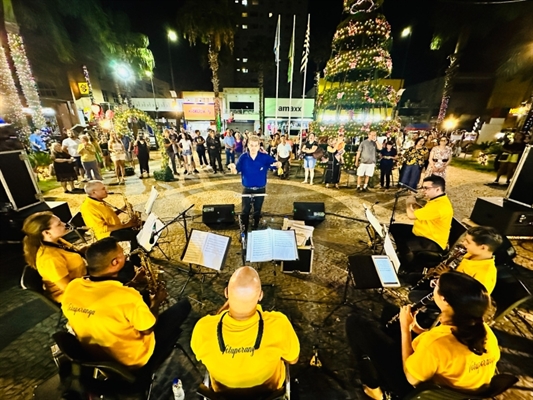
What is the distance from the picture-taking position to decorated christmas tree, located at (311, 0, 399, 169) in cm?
1044

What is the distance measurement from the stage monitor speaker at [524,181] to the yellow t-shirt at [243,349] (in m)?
7.17

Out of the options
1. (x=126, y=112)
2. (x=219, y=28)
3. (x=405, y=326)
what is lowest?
(x=405, y=326)

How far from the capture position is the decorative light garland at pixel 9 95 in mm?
9258

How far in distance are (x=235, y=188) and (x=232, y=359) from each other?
8.60 meters

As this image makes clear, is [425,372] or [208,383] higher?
[425,372]

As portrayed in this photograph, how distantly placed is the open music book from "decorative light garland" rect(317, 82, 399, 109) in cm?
1023

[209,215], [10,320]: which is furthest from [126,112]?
[10,320]

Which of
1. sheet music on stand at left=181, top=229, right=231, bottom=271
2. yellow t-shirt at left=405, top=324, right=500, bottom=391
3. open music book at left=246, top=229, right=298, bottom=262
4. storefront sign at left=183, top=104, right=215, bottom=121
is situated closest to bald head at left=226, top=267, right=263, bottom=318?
yellow t-shirt at left=405, top=324, right=500, bottom=391

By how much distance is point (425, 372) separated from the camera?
64.3 inches

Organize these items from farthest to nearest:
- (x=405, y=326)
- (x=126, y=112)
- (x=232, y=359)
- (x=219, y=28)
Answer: (x=219, y=28) → (x=126, y=112) → (x=405, y=326) → (x=232, y=359)

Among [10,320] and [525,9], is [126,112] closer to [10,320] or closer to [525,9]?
[10,320]

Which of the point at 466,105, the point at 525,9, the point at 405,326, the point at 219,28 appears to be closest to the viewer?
the point at 405,326

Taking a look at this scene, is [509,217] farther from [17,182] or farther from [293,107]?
[293,107]

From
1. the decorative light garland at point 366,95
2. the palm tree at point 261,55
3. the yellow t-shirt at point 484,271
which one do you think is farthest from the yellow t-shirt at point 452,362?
the palm tree at point 261,55
